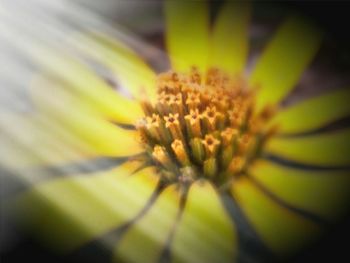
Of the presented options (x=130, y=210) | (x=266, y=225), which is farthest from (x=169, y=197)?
(x=266, y=225)

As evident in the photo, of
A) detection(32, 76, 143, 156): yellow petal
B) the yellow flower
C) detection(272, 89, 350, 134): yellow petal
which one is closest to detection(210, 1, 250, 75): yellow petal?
the yellow flower

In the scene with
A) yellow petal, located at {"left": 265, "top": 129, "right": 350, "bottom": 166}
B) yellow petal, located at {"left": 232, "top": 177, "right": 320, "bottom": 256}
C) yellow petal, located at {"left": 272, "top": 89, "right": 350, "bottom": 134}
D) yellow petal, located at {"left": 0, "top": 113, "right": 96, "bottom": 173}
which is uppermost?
yellow petal, located at {"left": 0, "top": 113, "right": 96, "bottom": 173}

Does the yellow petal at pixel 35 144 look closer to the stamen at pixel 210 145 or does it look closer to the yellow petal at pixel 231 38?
the stamen at pixel 210 145

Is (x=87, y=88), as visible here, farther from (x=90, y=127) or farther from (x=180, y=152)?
(x=180, y=152)

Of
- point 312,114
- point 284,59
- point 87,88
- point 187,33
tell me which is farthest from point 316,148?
point 87,88

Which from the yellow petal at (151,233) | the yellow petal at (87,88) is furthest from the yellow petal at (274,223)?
the yellow petal at (87,88)

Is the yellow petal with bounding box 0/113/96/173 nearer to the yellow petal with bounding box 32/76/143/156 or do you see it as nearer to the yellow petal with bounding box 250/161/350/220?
the yellow petal with bounding box 32/76/143/156
